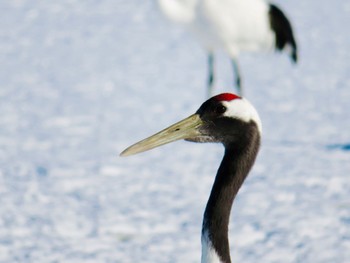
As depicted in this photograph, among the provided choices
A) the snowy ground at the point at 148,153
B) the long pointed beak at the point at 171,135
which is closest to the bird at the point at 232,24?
the snowy ground at the point at 148,153

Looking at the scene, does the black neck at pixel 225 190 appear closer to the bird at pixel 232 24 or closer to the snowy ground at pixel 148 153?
the snowy ground at pixel 148 153

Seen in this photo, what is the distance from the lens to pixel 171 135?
9.30 ft

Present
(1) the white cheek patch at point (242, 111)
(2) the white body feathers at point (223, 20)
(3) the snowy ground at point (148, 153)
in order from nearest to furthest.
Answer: (1) the white cheek patch at point (242, 111), (3) the snowy ground at point (148, 153), (2) the white body feathers at point (223, 20)

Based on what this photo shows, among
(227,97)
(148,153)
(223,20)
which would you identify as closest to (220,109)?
(227,97)

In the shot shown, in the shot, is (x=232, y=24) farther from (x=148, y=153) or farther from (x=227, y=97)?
(x=227, y=97)

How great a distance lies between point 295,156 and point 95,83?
2.36 meters

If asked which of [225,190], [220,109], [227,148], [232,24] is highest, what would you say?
[220,109]

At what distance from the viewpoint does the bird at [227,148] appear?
9.04 feet

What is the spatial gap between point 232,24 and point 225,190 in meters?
3.99

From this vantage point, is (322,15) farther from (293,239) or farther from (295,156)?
(293,239)

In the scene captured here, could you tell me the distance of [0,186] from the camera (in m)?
5.16

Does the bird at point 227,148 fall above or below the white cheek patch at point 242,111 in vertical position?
below

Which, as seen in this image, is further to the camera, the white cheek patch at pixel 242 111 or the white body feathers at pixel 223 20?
the white body feathers at pixel 223 20

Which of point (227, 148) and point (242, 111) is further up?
point (242, 111)
